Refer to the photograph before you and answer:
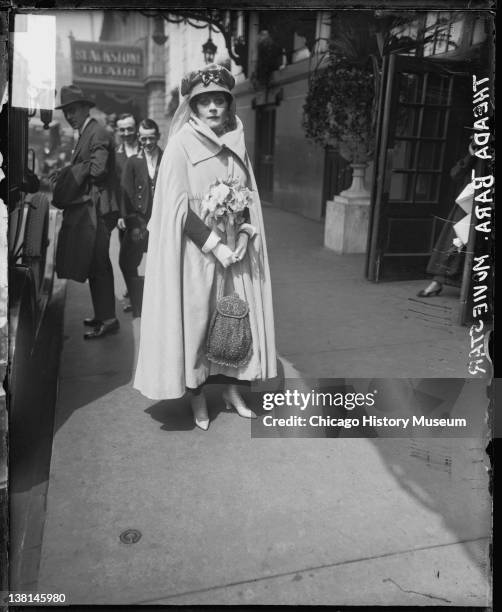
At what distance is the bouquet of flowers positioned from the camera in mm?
2822

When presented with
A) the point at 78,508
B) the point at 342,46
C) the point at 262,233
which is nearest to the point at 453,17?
the point at 262,233

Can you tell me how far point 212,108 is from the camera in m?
2.81

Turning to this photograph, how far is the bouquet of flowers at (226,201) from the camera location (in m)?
2.82

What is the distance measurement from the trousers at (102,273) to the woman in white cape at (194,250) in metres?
1.47

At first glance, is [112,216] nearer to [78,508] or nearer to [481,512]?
[78,508]

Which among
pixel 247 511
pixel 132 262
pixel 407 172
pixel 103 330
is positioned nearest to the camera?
pixel 247 511

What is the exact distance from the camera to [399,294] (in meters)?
5.58

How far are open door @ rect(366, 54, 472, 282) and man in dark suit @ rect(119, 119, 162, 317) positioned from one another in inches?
98.0

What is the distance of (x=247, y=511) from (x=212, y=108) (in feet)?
6.22

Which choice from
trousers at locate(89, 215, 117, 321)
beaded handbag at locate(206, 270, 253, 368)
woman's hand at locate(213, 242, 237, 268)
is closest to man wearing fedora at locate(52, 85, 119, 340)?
trousers at locate(89, 215, 117, 321)

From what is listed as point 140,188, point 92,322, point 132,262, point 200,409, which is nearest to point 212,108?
point 200,409

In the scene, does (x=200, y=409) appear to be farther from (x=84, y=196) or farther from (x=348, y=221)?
(x=348, y=221)

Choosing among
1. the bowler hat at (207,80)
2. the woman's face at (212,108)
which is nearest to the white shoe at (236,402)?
the woman's face at (212,108)

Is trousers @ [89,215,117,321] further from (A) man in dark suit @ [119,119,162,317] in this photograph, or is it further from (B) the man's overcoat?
(A) man in dark suit @ [119,119,162,317]
